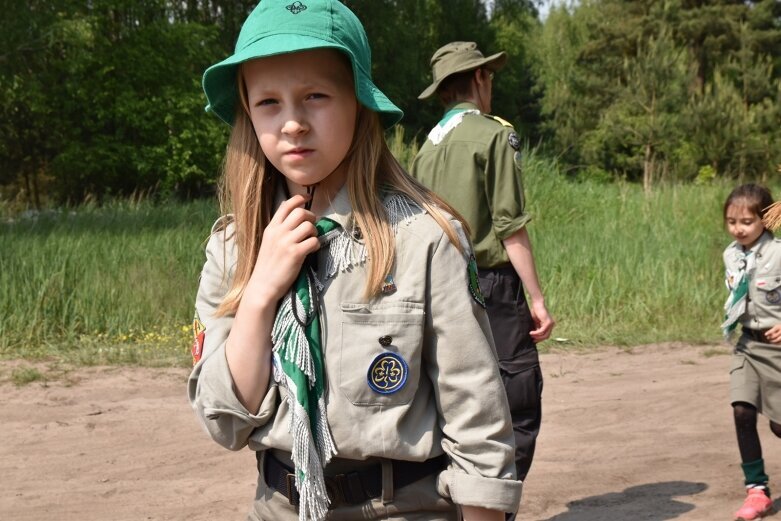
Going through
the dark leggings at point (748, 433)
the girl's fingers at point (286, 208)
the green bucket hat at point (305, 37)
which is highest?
the green bucket hat at point (305, 37)

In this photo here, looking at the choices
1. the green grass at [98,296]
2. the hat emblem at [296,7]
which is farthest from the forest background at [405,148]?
the hat emblem at [296,7]

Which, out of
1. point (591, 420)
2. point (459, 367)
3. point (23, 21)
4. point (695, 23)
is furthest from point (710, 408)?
point (695, 23)

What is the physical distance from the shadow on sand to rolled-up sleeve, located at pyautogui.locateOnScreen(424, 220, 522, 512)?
2.98 m

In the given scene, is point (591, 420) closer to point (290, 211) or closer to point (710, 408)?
point (710, 408)

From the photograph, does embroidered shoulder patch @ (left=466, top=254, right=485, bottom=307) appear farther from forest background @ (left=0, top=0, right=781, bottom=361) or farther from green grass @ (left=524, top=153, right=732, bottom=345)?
green grass @ (left=524, top=153, right=732, bottom=345)

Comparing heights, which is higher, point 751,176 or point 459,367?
point 459,367

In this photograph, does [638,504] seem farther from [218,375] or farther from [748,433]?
[218,375]

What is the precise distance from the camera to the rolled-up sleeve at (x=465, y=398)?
5.62 ft

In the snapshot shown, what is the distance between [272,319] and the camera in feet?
5.71

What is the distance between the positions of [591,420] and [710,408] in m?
0.80

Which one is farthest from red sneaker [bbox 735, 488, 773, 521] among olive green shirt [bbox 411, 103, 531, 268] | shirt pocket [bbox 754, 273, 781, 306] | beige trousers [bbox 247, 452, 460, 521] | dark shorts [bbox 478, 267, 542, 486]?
beige trousers [bbox 247, 452, 460, 521]

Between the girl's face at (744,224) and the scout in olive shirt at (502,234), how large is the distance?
1.09 meters

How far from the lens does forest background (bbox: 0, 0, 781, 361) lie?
840 centimetres

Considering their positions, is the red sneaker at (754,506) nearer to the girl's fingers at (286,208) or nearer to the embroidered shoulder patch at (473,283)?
the embroidered shoulder patch at (473,283)
